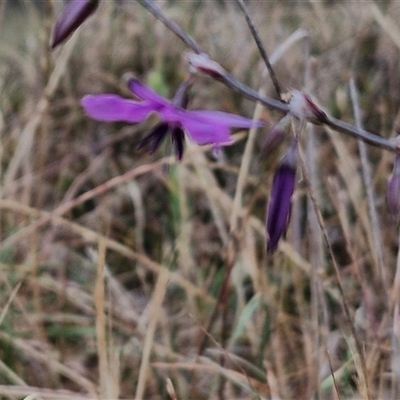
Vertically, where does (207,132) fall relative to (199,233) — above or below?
above

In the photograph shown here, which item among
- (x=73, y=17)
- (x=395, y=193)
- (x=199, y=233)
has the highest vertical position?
(x=73, y=17)

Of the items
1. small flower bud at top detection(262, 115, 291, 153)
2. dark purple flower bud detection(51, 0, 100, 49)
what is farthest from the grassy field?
dark purple flower bud detection(51, 0, 100, 49)

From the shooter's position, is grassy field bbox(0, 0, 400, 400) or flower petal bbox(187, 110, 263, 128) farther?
grassy field bbox(0, 0, 400, 400)

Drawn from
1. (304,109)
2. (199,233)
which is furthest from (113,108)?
(199,233)

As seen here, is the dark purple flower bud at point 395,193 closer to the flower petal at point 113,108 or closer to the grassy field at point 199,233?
the grassy field at point 199,233

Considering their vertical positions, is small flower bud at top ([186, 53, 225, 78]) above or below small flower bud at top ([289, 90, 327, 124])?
above

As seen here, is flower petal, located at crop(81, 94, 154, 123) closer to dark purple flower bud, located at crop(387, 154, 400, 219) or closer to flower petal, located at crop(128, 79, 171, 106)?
flower petal, located at crop(128, 79, 171, 106)

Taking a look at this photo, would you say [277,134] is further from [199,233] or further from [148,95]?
[199,233]

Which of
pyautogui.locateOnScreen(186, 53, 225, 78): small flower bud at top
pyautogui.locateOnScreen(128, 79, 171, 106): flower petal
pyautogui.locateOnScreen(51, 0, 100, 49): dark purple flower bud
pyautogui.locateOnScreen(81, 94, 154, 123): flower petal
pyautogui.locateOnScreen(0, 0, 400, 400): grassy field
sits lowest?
pyautogui.locateOnScreen(0, 0, 400, 400): grassy field
